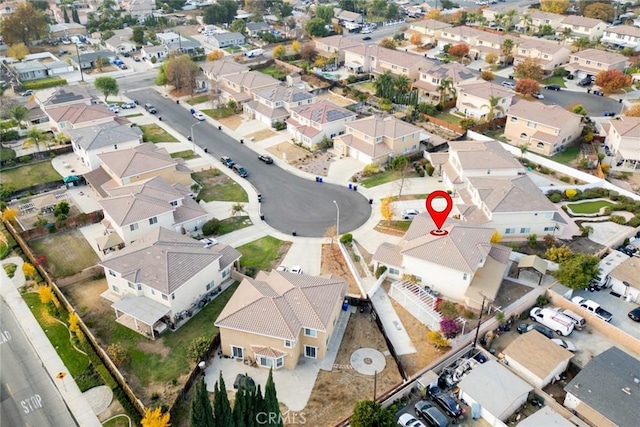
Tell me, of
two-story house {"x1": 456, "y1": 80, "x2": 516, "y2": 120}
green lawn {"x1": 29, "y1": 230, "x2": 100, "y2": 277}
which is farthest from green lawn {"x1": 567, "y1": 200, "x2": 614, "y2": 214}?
green lawn {"x1": 29, "y1": 230, "x2": 100, "y2": 277}

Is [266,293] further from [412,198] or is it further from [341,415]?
[412,198]

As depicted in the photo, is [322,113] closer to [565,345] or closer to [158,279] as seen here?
[158,279]

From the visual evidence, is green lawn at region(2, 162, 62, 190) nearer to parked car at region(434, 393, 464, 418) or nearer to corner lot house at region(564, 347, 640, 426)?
parked car at region(434, 393, 464, 418)

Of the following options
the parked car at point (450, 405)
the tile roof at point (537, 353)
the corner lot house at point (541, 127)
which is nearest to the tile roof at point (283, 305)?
the parked car at point (450, 405)

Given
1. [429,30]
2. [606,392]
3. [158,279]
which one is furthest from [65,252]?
[429,30]

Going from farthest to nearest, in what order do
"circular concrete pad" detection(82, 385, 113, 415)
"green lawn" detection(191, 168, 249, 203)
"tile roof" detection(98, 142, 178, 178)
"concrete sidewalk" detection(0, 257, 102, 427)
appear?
"green lawn" detection(191, 168, 249, 203), "tile roof" detection(98, 142, 178, 178), "circular concrete pad" detection(82, 385, 113, 415), "concrete sidewalk" detection(0, 257, 102, 427)

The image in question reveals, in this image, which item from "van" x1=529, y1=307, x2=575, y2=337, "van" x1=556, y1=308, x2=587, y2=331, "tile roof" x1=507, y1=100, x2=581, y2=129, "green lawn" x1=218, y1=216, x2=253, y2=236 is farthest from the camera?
"tile roof" x1=507, y1=100, x2=581, y2=129

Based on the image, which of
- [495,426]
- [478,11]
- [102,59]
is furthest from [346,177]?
[478,11]
